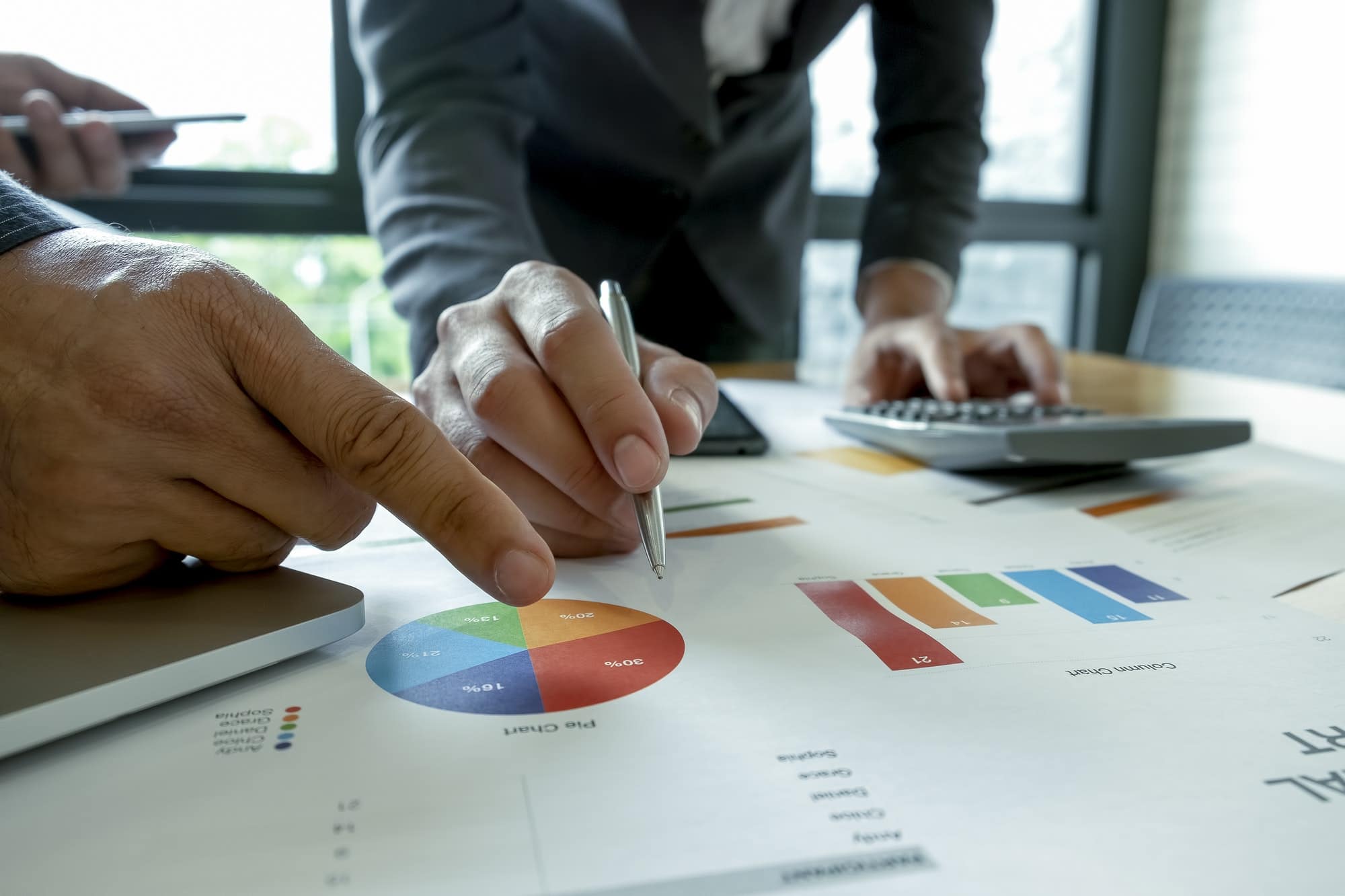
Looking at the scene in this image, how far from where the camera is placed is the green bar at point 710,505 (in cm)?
48

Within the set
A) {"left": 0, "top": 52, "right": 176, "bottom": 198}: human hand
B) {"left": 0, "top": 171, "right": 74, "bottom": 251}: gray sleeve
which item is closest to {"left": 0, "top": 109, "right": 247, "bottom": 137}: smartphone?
{"left": 0, "top": 52, "right": 176, "bottom": 198}: human hand

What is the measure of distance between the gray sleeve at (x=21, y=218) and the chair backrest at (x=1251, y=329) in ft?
5.30

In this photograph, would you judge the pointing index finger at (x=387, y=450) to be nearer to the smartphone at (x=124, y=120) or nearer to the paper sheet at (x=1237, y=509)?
A: the paper sheet at (x=1237, y=509)

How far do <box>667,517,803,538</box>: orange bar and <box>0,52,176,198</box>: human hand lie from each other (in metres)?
0.67

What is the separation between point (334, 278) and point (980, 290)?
1.53 meters

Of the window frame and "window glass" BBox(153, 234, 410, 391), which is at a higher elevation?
the window frame

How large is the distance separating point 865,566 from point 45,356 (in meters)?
0.31

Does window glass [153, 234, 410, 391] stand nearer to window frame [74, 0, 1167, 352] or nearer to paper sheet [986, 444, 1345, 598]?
window frame [74, 0, 1167, 352]

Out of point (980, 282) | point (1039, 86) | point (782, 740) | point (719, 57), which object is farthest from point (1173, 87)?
point (782, 740)

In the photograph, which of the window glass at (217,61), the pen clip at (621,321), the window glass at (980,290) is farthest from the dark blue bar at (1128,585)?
the window glass at (980,290)

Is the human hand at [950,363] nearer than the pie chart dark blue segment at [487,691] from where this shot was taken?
No

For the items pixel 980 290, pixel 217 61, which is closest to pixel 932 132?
pixel 217 61

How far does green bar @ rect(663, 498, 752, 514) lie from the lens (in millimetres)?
485

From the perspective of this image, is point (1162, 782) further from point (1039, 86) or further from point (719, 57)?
point (1039, 86)
